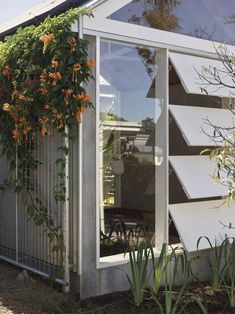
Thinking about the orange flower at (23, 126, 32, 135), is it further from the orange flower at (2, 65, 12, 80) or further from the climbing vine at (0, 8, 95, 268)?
the orange flower at (2, 65, 12, 80)

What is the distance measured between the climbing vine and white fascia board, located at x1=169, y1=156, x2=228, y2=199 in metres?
1.51

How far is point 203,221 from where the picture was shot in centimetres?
636

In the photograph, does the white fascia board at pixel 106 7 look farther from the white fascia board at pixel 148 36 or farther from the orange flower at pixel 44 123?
the orange flower at pixel 44 123

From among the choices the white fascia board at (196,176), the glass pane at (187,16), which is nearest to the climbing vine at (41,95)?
the glass pane at (187,16)

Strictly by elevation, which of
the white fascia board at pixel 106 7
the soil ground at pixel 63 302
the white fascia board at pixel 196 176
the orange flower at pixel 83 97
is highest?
the white fascia board at pixel 106 7

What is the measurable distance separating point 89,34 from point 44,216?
1.97 meters

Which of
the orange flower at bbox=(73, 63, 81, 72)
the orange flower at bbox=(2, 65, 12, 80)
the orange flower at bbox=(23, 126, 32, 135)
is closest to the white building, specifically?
the orange flower at bbox=(23, 126, 32, 135)

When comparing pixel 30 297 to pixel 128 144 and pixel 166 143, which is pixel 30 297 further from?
pixel 166 143

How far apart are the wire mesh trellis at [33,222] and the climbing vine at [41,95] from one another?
0.19 feet

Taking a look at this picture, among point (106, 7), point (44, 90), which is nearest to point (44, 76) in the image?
Result: point (44, 90)

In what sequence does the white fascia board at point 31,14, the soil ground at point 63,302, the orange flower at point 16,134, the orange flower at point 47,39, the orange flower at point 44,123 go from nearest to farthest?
the soil ground at point 63,302
the orange flower at point 47,39
the orange flower at point 44,123
the white fascia board at point 31,14
the orange flower at point 16,134

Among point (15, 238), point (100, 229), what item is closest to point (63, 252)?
point (100, 229)

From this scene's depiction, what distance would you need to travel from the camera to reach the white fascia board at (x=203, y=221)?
19.9ft

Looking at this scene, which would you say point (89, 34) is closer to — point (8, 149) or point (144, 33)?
point (144, 33)
